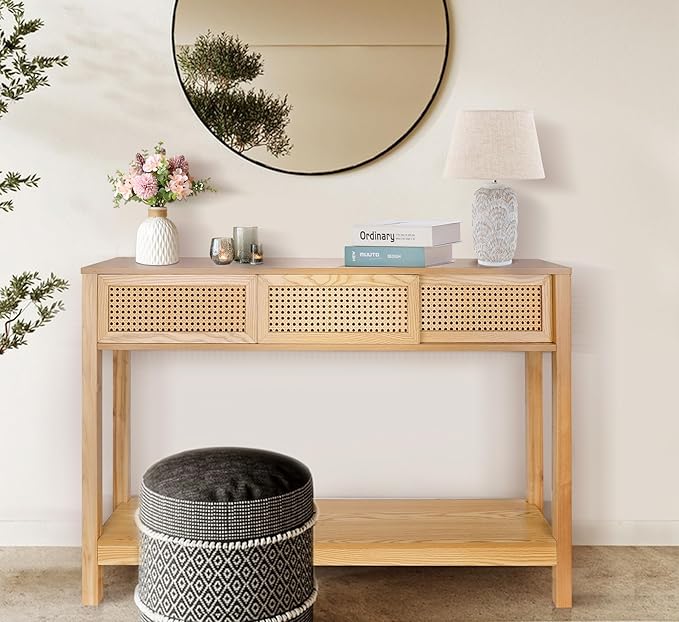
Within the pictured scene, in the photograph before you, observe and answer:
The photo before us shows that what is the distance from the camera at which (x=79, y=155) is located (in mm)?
3025

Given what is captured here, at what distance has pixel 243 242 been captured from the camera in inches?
111

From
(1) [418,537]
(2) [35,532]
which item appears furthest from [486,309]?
(2) [35,532]

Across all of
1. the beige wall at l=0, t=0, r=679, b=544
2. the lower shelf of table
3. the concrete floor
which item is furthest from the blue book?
the concrete floor

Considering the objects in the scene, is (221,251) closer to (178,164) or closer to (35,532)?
(178,164)

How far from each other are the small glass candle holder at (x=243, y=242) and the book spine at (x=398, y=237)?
356 mm

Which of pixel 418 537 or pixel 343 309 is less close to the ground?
pixel 343 309

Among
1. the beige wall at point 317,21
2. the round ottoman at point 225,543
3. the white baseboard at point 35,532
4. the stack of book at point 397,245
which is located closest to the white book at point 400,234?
the stack of book at point 397,245

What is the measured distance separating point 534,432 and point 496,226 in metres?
0.71

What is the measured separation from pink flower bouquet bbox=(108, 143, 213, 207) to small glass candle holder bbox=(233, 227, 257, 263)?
212 mm

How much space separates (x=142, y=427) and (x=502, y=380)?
3.95 feet

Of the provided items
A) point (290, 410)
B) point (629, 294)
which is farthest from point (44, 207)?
point (629, 294)

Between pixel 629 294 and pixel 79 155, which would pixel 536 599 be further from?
pixel 79 155

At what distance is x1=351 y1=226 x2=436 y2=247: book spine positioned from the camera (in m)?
2.66

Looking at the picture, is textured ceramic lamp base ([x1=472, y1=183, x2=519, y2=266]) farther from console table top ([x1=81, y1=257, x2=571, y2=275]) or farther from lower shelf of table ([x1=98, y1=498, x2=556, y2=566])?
lower shelf of table ([x1=98, y1=498, x2=556, y2=566])
